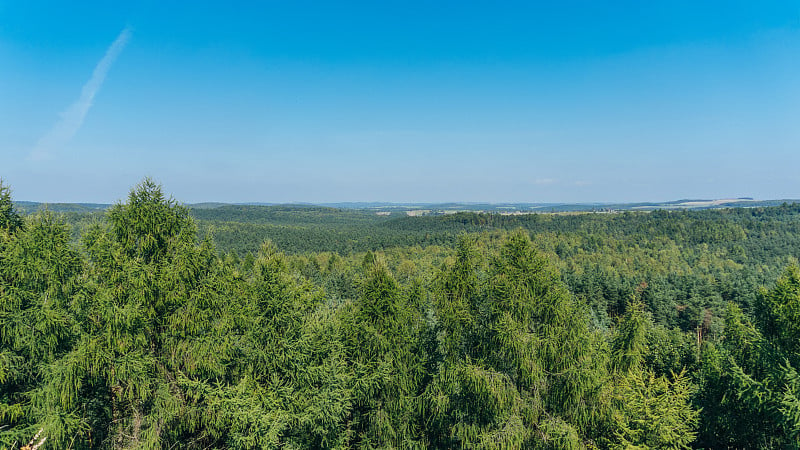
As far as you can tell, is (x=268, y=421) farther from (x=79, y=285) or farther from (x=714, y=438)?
(x=714, y=438)

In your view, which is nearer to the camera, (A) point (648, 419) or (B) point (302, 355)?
(A) point (648, 419)

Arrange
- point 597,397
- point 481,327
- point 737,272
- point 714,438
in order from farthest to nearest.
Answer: point 737,272 < point 714,438 < point 481,327 < point 597,397

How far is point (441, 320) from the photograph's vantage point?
532 inches

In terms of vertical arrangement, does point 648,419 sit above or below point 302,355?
below

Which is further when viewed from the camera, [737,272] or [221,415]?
[737,272]

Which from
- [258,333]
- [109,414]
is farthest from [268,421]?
[109,414]

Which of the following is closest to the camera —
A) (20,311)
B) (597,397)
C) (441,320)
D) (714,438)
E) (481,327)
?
(20,311)

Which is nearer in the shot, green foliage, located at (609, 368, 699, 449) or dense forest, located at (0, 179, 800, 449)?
dense forest, located at (0, 179, 800, 449)

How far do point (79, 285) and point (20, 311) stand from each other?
4.77 feet

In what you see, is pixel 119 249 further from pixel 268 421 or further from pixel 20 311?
pixel 268 421

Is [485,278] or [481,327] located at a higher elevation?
[485,278]

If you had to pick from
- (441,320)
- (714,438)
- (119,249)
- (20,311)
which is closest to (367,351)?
(441,320)

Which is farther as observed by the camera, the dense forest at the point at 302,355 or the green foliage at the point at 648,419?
the green foliage at the point at 648,419

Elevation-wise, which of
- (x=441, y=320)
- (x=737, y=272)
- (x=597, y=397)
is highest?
(x=441, y=320)
